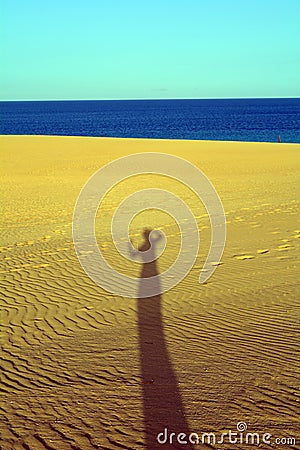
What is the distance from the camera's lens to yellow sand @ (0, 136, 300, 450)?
4773 mm

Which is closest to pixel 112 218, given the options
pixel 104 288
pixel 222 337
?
pixel 104 288

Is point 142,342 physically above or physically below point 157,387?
above

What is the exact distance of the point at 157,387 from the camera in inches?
209

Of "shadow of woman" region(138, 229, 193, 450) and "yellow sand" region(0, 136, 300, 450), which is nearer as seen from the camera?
"shadow of woman" region(138, 229, 193, 450)

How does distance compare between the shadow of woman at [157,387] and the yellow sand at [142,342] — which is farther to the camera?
the yellow sand at [142,342]

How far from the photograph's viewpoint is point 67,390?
5328 mm

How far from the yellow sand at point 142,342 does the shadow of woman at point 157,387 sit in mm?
19

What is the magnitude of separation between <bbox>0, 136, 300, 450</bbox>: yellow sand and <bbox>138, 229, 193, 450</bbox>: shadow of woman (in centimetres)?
2

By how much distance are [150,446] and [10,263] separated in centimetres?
641

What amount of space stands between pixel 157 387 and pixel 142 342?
1166mm

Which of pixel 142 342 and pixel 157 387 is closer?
pixel 157 387

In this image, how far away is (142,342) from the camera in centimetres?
643

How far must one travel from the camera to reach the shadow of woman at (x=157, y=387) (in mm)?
4557

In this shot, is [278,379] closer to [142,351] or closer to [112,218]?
[142,351]
